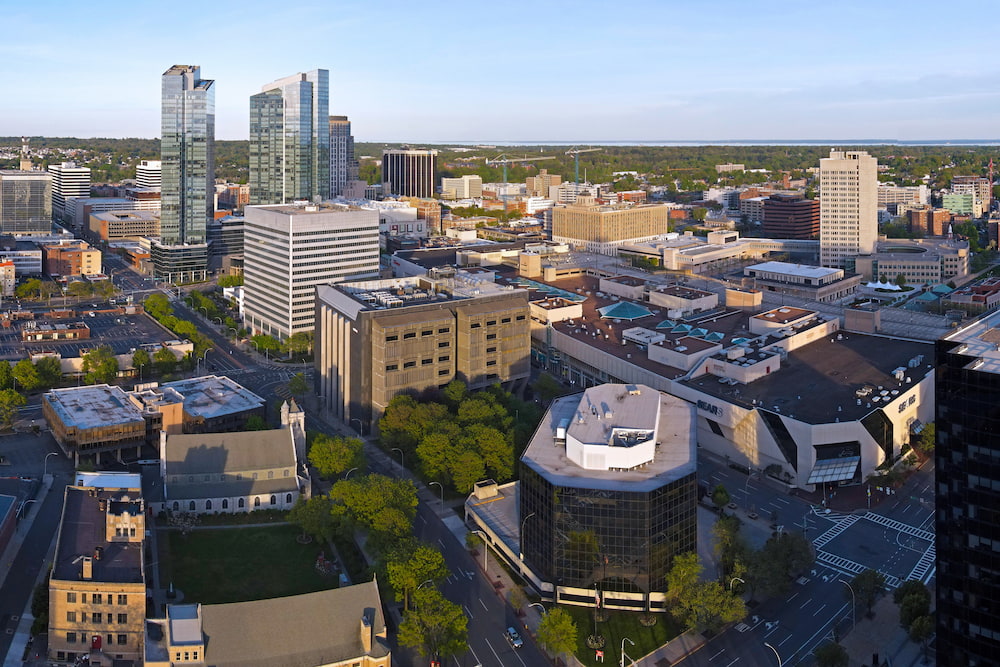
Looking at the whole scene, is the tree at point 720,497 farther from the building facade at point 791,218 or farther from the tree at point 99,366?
the building facade at point 791,218

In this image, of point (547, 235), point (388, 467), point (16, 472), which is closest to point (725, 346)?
point (388, 467)

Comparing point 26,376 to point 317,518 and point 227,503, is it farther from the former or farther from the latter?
point 317,518

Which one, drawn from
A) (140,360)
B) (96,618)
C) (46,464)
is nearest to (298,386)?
(140,360)

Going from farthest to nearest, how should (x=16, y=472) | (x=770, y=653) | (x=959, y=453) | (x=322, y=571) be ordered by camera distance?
1. (x=16, y=472)
2. (x=322, y=571)
3. (x=770, y=653)
4. (x=959, y=453)

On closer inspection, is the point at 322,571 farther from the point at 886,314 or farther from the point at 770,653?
the point at 886,314

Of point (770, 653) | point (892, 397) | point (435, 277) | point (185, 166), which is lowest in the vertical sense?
point (770, 653)

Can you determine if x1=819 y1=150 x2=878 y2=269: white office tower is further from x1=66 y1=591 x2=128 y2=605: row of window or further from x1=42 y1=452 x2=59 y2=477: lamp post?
x1=66 y1=591 x2=128 y2=605: row of window

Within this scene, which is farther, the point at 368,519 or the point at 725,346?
the point at 725,346
